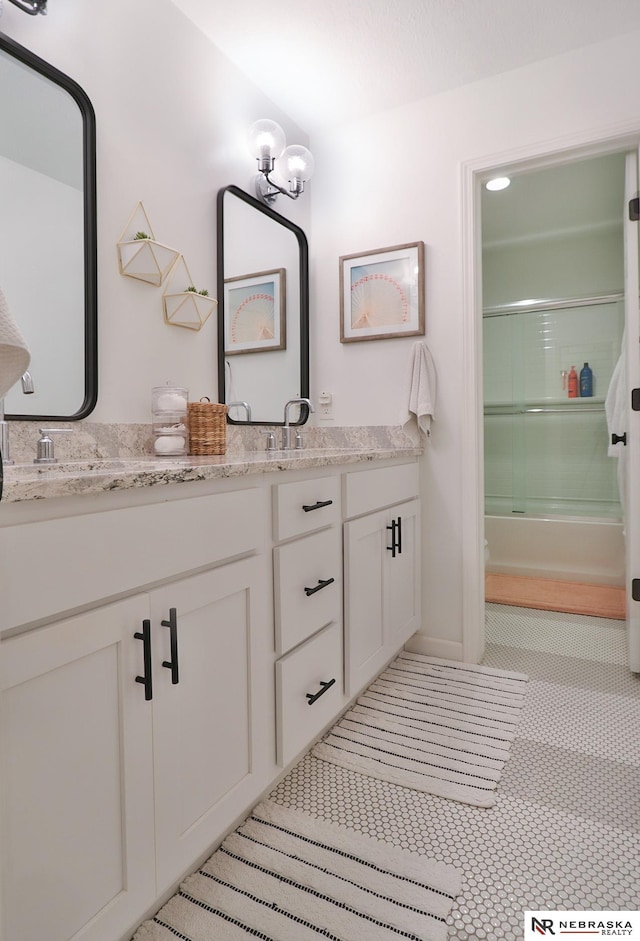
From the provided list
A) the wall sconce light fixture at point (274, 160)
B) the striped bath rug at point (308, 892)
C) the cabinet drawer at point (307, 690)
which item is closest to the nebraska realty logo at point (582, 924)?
the striped bath rug at point (308, 892)

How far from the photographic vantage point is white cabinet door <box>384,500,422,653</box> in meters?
2.03

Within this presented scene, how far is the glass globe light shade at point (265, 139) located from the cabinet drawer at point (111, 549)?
5.28 ft

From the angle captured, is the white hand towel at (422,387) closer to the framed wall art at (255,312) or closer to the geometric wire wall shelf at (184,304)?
the framed wall art at (255,312)

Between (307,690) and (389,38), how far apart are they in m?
2.26

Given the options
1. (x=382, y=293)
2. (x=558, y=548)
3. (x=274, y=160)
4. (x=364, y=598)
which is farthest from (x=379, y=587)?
(x=558, y=548)

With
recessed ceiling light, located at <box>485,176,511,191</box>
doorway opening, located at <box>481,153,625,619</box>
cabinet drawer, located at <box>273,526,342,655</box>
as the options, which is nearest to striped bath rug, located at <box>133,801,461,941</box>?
cabinet drawer, located at <box>273,526,342,655</box>

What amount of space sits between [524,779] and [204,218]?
2086 millimetres

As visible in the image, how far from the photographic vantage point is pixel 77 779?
83cm

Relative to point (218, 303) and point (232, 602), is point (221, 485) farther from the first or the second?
point (218, 303)

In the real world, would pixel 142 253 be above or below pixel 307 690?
above

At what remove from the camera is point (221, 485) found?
45.7 inches

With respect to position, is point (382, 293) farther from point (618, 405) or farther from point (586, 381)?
point (586, 381)

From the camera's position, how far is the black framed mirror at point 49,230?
52.7 inches

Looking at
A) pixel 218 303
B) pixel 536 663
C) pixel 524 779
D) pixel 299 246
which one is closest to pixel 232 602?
pixel 524 779
